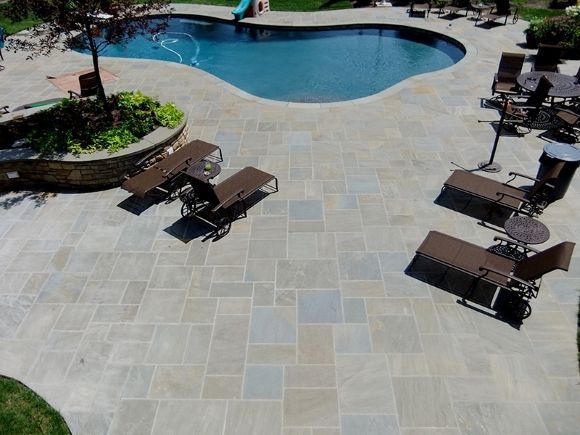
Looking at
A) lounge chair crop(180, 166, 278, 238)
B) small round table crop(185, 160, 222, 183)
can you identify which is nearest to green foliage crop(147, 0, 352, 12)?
small round table crop(185, 160, 222, 183)

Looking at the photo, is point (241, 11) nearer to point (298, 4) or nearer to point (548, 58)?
point (298, 4)

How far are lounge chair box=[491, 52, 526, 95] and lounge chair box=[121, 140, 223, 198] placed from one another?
7.41m

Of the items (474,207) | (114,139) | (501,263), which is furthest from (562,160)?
(114,139)

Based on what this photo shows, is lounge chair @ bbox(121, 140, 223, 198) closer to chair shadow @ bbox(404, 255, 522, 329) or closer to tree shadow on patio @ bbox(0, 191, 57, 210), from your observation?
tree shadow on patio @ bbox(0, 191, 57, 210)

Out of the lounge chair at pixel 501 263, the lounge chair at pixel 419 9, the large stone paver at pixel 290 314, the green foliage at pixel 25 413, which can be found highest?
the lounge chair at pixel 419 9

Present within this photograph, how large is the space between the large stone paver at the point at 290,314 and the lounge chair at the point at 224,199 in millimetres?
296

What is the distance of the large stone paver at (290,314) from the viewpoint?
16.6ft

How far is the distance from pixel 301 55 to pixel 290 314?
12.7m

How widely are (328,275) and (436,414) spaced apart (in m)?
2.43

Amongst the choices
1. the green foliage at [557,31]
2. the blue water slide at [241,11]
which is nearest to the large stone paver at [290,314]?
the green foliage at [557,31]

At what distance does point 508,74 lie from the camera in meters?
11.5

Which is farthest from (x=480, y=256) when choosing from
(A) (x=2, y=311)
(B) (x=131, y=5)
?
(B) (x=131, y=5)

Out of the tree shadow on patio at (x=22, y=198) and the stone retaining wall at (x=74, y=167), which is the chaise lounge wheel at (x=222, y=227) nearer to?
the stone retaining wall at (x=74, y=167)

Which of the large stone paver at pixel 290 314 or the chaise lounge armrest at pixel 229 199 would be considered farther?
the chaise lounge armrest at pixel 229 199
